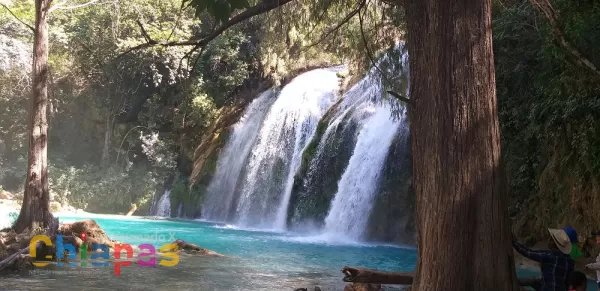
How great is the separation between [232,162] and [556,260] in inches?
838

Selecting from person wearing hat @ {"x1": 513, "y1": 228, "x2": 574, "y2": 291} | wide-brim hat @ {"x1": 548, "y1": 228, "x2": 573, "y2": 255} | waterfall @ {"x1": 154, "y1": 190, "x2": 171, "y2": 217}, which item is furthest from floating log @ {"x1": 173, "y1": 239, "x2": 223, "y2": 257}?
waterfall @ {"x1": 154, "y1": 190, "x2": 171, "y2": 217}

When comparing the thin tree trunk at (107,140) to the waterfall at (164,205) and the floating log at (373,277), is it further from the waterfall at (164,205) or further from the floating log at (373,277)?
the floating log at (373,277)

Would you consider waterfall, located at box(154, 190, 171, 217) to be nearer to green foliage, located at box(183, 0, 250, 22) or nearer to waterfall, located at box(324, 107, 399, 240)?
waterfall, located at box(324, 107, 399, 240)

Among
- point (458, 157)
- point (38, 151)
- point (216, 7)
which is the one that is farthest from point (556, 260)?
point (38, 151)

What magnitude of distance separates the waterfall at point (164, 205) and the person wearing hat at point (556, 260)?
24.1m

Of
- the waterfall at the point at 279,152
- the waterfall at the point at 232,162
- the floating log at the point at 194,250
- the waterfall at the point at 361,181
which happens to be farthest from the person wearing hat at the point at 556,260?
the waterfall at the point at 232,162

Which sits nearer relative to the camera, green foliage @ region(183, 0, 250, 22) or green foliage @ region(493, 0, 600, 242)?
green foliage @ region(183, 0, 250, 22)

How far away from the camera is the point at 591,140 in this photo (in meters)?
10.2

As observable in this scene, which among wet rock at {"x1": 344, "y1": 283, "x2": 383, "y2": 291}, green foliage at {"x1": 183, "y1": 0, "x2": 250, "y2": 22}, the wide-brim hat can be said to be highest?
green foliage at {"x1": 183, "y1": 0, "x2": 250, "y2": 22}

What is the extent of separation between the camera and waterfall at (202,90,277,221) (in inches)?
984

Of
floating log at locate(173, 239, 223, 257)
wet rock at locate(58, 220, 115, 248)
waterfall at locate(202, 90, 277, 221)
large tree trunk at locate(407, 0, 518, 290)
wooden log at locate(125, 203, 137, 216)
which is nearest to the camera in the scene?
large tree trunk at locate(407, 0, 518, 290)

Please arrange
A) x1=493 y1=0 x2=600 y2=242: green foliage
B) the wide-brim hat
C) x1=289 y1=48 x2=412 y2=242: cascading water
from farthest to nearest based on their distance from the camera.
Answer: x1=289 y1=48 x2=412 y2=242: cascading water < x1=493 y1=0 x2=600 y2=242: green foliage < the wide-brim hat

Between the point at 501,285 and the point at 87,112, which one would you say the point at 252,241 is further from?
the point at 87,112

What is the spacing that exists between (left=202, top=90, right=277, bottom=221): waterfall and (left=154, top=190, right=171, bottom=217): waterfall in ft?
8.00
